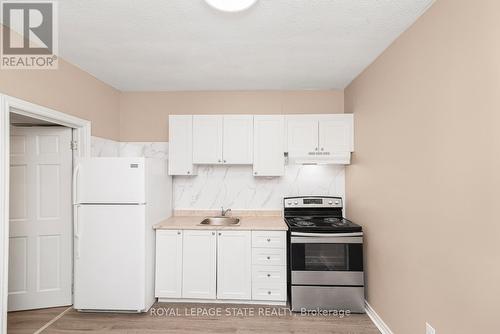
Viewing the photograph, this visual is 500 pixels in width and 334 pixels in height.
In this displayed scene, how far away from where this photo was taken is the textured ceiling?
6.07 feet

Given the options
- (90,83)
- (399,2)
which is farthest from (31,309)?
(399,2)

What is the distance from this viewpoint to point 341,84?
3412mm

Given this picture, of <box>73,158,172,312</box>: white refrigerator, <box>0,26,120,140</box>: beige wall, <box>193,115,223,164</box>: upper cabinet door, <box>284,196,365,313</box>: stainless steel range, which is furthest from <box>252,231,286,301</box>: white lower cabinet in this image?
<box>0,26,120,140</box>: beige wall

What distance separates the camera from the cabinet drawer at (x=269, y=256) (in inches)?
118

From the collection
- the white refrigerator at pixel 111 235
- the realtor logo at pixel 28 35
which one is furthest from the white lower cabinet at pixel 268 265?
the realtor logo at pixel 28 35

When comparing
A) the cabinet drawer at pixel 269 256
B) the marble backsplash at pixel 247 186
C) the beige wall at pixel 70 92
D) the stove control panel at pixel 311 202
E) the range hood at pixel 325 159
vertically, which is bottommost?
the cabinet drawer at pixel 269 256

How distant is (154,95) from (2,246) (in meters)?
2.40

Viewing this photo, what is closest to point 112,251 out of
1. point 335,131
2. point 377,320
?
point 377,320

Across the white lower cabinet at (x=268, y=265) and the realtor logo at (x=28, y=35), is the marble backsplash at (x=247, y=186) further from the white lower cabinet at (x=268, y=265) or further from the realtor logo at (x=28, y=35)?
the realtor logo at (x=28, y=35)

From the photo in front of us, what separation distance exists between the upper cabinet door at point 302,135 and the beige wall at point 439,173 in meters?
0.75

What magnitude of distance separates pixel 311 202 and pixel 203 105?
1.95 m

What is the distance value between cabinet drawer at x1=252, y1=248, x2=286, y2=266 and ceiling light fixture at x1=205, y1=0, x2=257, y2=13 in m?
2.31

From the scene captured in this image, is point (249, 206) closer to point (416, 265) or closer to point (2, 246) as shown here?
point (416, 265)

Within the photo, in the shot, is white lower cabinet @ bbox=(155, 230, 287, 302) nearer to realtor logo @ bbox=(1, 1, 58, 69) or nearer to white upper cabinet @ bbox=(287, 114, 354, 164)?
white upper cabinet @ bbox=(287, 114, 354, 164)
